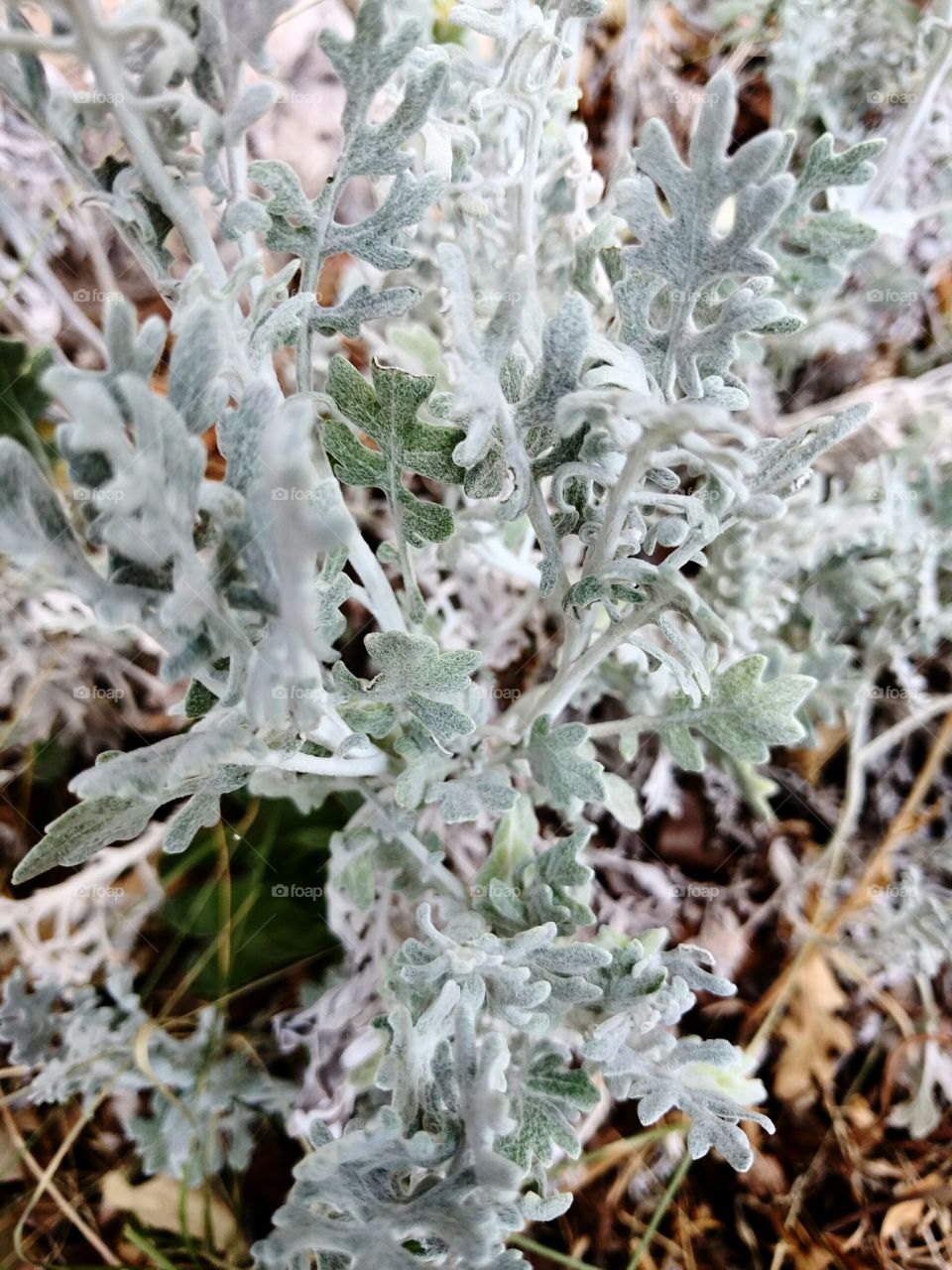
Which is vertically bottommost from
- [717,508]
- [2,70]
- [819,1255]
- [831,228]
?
[819,1255]

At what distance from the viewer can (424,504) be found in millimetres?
673

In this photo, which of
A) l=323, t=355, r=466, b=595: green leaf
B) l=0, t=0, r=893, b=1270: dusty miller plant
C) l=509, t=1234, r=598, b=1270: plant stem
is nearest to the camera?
l=0, t=0, r=893, b=1270: dusty miller plant

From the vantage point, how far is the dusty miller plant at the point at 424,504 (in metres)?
0.46

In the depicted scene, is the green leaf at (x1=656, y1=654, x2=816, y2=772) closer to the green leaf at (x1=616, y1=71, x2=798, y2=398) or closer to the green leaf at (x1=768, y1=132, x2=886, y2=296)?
the green leaf at (x1=616, y1=71, x2=798, y2=398)

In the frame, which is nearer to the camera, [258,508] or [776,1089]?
[258,508]

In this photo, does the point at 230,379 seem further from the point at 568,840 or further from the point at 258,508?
the point at 568,840

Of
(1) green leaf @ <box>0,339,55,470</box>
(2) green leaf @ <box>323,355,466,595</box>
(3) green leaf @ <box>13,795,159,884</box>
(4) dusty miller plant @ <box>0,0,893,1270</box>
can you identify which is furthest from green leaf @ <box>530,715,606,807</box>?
(1) green leaf @ <box>0,339,55,470</box>

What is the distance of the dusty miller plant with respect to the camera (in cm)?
46

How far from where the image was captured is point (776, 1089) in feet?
3.43

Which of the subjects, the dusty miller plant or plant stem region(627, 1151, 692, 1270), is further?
plant stem region(627, 1151, 692, 1270)

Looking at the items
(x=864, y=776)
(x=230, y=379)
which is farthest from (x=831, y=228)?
(x=864, y=776)

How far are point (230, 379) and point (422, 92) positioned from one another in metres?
0.21

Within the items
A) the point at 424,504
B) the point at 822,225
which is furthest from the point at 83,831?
the point at 822,225

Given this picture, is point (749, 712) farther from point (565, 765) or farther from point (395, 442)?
point (395, 442)
